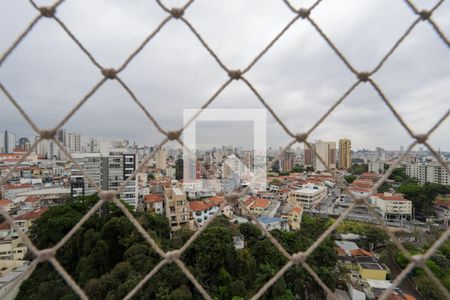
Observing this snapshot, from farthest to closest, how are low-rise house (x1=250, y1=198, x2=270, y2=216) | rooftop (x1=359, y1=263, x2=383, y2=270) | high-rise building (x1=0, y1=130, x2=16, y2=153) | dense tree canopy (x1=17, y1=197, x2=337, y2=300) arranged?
high-rise building (x1=0, y1=130, x2=16, y2=153)
low-rise house (x1=250, y1=198, x2=270, y2=216)
rooftop (x1=359, y1=263, x2=383, y2=270)
dense tree canopy (x1=17, y1=197, x2=337, y2=300)

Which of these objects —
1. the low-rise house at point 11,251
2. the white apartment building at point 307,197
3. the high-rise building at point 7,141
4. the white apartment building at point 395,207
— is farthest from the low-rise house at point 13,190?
the white apartment building at point 395,207

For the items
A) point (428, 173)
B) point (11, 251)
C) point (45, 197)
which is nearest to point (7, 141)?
point (45, 197)

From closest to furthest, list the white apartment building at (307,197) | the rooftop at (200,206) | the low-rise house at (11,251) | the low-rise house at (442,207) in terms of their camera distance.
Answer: the low-rise house at (11,251), the rooftop at (200,206), the low-rise house at (442,207), the white apartment building at (307,197)

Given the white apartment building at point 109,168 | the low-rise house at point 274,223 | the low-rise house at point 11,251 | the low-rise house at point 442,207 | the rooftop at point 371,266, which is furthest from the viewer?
the low-rise house at point 442,207

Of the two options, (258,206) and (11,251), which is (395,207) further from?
(11,251)

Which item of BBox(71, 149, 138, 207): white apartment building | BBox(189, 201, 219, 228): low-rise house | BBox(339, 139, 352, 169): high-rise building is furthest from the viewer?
BBox(339, 139, 352, 169): high-rise building

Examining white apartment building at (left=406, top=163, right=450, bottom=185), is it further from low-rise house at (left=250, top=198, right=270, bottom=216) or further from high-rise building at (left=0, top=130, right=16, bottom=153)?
high-rise building at (left=0, top=130, right=16, bottom=153)

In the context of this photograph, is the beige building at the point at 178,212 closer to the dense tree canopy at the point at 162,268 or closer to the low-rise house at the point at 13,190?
the dense tree canopy at the point at 162,268

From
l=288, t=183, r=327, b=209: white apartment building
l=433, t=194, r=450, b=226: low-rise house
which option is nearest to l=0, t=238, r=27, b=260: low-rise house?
l=288, t=183, r=327, b=209: white apartment building
